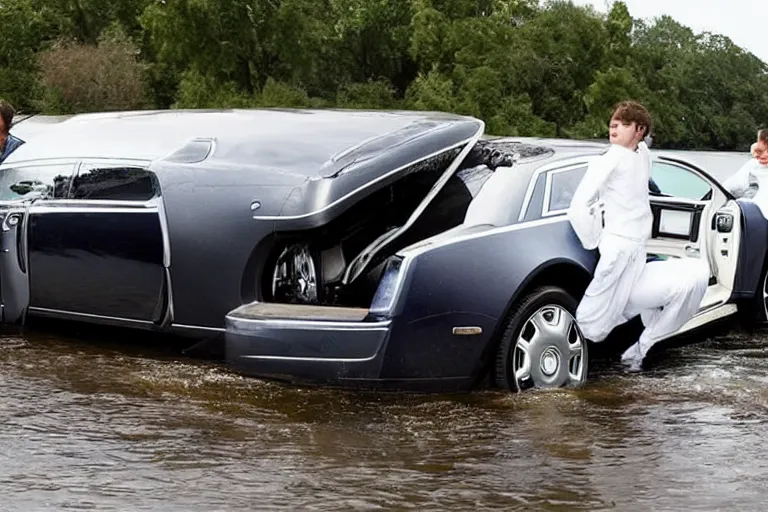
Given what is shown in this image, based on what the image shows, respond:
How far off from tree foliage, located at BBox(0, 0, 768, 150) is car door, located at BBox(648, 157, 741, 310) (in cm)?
4523

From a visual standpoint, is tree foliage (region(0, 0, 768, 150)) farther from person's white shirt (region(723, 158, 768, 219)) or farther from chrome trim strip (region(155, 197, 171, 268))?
chrome trim strip (region(155, 197, 171, 268))

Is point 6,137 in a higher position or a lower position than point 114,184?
higher

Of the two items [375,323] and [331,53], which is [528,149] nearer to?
[375,323]

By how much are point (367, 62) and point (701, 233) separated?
201 ft

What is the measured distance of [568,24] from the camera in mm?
67250


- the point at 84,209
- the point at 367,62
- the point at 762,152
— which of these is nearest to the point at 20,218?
the point at 84,209

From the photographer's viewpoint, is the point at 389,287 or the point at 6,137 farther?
the point at 6,137

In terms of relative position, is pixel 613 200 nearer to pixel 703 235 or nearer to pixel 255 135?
pixel 703 235

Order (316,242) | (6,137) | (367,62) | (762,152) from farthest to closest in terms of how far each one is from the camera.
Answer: (367,62), (762,152), (6,137), (316,242)

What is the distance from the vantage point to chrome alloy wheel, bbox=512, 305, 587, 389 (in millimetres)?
5840

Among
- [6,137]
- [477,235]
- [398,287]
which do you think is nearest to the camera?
[398,287]

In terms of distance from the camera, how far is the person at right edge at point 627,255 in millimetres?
6129

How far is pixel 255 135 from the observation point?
6.30 m

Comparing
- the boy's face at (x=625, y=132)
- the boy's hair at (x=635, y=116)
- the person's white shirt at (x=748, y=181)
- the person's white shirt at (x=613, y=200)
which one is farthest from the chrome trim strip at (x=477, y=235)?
the person's white shirt at (x=748, y=181)
